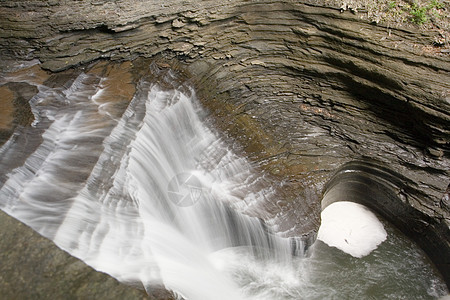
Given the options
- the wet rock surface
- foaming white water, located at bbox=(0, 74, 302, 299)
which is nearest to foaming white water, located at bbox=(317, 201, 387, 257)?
the wet rock surface

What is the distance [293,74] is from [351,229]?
2.51m

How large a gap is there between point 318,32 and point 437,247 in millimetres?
3456

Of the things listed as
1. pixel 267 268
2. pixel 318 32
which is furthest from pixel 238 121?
pixel 267 268

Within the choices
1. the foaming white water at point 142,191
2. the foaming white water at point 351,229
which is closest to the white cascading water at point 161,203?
the foaming white water at point 142,191

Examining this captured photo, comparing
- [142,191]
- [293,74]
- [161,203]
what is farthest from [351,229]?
[142,191]

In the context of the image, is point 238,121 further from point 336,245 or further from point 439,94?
point 439,94

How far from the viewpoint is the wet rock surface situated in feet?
16.8

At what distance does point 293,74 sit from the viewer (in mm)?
5824

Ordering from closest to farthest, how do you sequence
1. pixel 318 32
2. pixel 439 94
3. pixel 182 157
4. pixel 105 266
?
1. pixel 105 266
2. pixel 439 94
3. pixel 182 157
4. pixel 318 32

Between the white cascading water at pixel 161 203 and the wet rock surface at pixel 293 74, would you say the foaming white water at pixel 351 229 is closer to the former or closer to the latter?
the white cascading water at pixel 161 203

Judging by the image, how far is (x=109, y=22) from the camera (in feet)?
17.7

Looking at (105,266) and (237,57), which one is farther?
(237,57)

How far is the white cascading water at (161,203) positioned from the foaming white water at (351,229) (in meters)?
0.16

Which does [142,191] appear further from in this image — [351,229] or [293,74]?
[351,229]
